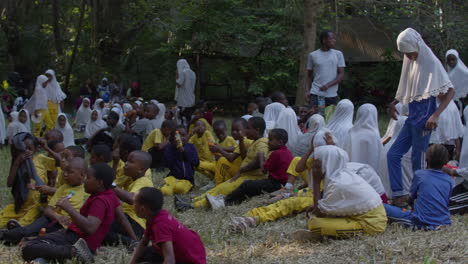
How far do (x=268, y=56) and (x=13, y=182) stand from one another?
13.3 metres

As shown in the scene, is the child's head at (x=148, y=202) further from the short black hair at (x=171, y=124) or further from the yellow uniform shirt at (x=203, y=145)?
the yellow uniform shirt at (x=203, y=145)

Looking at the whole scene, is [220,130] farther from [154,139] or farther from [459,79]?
[459,79]

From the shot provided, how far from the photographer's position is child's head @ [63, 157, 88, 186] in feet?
17.3

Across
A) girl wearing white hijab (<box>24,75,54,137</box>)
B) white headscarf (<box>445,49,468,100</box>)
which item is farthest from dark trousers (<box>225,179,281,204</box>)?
girl wearing white hijab (<box>24,75,54,137</box>)

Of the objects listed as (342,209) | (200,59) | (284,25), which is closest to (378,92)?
(284,25)

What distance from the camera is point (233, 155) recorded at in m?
7.88

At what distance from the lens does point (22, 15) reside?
79.8 feet

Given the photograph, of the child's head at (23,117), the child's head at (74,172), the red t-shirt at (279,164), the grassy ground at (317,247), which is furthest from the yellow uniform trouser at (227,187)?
the child's head at (23,117)

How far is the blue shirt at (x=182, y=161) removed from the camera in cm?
808

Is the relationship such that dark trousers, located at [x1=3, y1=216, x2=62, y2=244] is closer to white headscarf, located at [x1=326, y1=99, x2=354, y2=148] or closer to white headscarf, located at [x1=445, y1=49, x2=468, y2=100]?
white headscarf, located at [x1=326, y1=99, x2=354, y2=148]

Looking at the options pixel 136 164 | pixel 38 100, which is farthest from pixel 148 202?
pixel 38 100

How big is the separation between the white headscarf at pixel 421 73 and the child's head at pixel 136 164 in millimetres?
2734

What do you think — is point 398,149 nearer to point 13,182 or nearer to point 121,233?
point 121,233

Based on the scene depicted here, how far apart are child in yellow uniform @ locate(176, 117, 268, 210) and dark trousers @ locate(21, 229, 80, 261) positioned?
7.93ft
